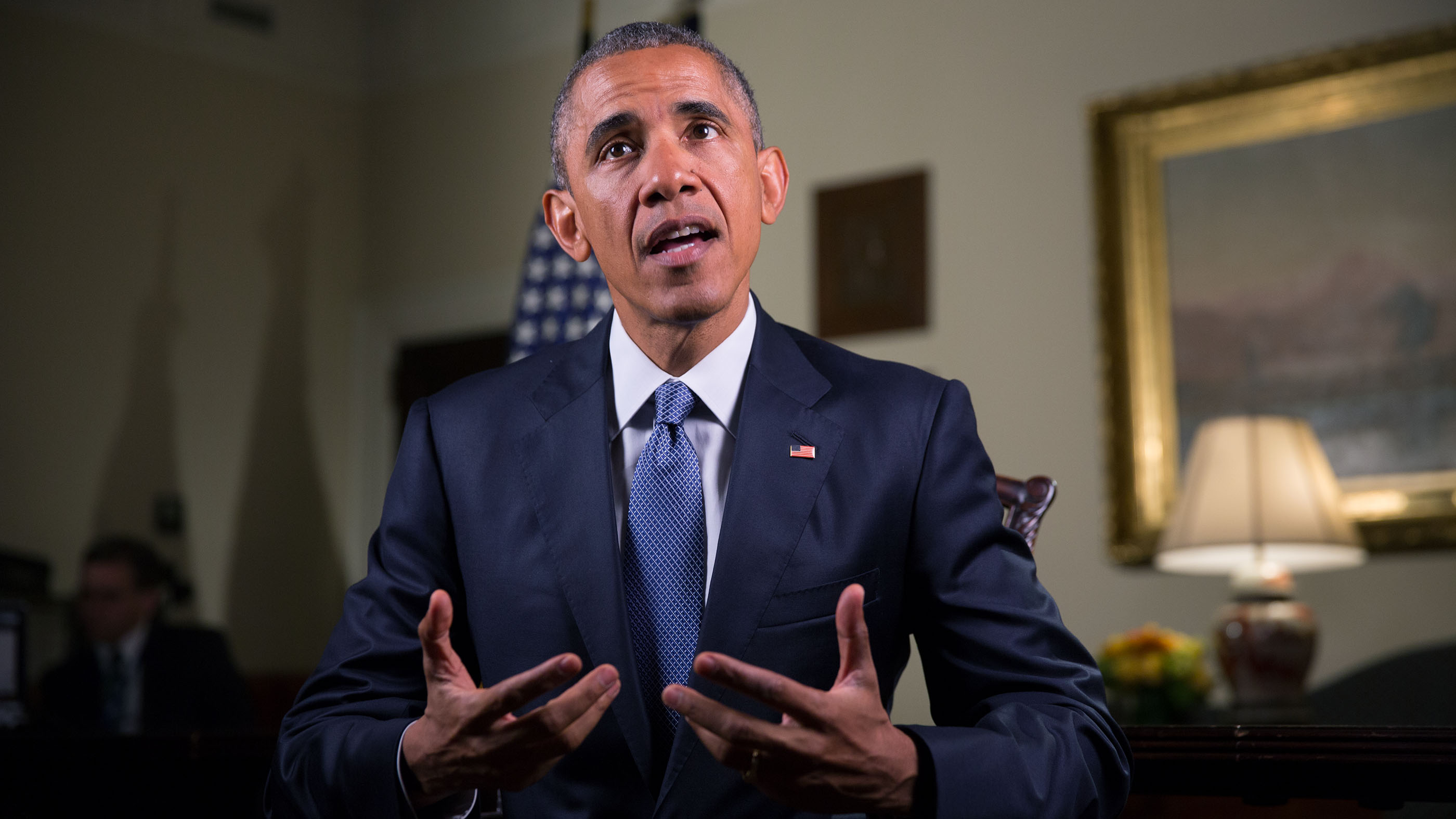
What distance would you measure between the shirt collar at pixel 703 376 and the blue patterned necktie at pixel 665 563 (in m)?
0.05

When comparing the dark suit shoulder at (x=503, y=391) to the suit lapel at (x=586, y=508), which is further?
the dark suit shoulder at (x=503, y=391)

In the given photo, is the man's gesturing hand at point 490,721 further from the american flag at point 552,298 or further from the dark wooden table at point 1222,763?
the american flag at point 552,298

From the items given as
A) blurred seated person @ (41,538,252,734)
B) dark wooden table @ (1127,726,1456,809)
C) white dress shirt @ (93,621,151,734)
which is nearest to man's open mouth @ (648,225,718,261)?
dark wooden table @ (1127,726,1456,809)

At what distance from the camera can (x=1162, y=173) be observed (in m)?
4.32

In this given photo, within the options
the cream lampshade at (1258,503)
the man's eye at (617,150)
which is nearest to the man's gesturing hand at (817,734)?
the man's eye at (617,150)

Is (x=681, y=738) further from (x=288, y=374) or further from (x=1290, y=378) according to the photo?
(x=288, y=374)

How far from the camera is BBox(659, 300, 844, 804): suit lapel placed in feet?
4.21

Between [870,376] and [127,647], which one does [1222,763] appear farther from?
[127,647]

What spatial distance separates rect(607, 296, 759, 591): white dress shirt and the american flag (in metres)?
2.16

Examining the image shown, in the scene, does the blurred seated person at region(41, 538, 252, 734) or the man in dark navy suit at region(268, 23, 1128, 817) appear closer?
the man in dark navy suit at region(268, 23, 1128, 817)

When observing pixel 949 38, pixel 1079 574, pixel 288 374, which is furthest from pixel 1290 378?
pixel 288 374

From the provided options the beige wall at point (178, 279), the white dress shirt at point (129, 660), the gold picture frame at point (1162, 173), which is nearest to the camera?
the gold picture frame at point (1162, 173)

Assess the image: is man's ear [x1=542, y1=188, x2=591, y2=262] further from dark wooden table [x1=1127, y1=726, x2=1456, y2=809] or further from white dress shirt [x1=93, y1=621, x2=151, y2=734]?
white dress shirt [x1=93, y1=621, x2=151, y2=734]

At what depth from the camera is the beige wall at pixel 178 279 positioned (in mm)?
5094
